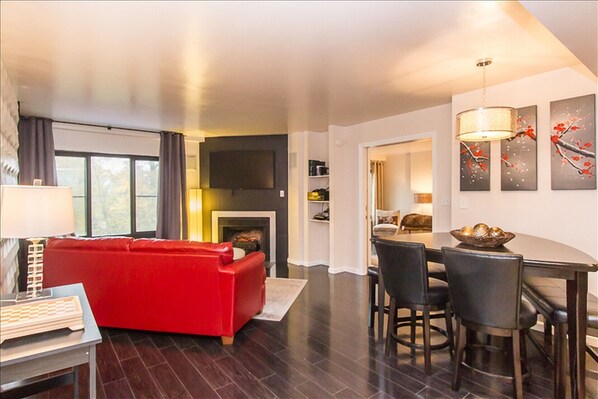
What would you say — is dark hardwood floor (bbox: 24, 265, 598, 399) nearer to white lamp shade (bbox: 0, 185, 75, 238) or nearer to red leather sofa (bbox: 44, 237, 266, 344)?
red leather sofa (bbox: 44, 237, 266, 344)

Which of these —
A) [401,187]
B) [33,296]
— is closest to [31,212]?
[33,296]

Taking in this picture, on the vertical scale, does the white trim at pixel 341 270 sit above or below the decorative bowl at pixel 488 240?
below

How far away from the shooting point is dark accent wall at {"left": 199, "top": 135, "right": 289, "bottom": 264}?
6.04 m

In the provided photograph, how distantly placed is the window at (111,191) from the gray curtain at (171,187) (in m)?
0.27

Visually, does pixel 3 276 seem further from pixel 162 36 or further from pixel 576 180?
pixel 576 180

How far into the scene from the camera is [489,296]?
196 centimetres

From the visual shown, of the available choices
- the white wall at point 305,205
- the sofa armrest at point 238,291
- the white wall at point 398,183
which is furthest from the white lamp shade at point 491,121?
the white wall at point 398,183

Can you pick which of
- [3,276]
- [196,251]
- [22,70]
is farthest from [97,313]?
[22,70]

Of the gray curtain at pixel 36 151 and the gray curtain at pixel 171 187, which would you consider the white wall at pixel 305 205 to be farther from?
the gray curtain at pixel 36 151

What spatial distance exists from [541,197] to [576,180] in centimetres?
30

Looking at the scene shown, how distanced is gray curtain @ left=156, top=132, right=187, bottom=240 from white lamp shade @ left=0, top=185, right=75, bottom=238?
13.0 feet

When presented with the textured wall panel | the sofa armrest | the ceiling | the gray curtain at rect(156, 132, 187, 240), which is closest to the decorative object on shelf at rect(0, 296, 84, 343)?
the sofa armrest

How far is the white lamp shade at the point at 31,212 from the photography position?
67.4 inches

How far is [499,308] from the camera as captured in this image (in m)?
1.94
